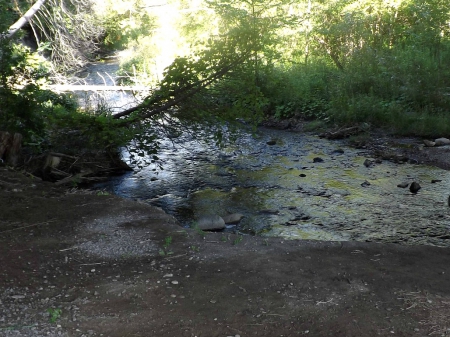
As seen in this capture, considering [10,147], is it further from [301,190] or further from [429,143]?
[429,143]

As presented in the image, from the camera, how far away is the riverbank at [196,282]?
4.27 m

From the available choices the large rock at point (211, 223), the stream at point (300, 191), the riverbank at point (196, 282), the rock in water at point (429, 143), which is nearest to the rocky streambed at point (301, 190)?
the stream at point (300, 191)

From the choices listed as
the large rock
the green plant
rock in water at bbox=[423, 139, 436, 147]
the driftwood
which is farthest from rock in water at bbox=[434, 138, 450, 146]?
the green plant

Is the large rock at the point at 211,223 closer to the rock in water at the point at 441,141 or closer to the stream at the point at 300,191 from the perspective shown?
the stream at the point at 300,191

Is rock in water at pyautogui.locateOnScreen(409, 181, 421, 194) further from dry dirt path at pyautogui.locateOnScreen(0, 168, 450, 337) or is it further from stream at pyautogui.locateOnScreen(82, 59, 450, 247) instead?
dry dirt path at pyautogui.locateOnScreen(0, 168, 450, 337)

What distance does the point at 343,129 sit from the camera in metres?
14.8

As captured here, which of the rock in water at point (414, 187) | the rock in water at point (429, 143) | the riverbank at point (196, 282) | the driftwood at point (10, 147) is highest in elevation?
the driftwood at point (10, 147)

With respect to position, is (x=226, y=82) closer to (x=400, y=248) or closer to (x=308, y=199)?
(x=308, y=199)

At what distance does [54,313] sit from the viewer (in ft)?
14.2

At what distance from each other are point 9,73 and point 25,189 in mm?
2902

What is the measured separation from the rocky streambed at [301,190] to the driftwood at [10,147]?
7.00ft

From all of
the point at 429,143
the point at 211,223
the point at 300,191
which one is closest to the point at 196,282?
the point at 211,223

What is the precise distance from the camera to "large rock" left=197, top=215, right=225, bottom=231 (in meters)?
8.16

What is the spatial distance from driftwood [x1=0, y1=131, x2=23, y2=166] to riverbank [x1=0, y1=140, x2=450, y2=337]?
239 centimetres
